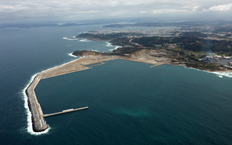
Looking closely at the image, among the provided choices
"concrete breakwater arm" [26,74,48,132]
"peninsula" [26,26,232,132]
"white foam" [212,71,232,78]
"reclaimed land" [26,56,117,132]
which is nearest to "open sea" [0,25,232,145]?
"white foam" [212,71,232,78]

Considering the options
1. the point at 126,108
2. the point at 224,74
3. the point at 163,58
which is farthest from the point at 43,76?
the point at 224,74

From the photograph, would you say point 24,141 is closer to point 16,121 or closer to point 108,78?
point 16,121

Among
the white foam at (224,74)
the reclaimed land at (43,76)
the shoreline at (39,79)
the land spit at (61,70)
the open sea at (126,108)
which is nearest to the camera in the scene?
the open sea at (126,108)

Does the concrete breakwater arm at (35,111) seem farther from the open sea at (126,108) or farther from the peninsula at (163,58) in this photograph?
the open sea at (126,108)

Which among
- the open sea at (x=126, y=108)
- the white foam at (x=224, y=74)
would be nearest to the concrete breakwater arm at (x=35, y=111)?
the open sea at (x=126, y=108)

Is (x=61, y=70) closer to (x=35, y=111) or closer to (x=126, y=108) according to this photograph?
(x=35, y=111)

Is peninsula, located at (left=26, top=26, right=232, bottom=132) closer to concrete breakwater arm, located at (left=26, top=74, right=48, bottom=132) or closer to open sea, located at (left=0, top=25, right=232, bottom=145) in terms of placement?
concrete breakwater arm, located at (left=26, top=74, right=48, bottom=132)
